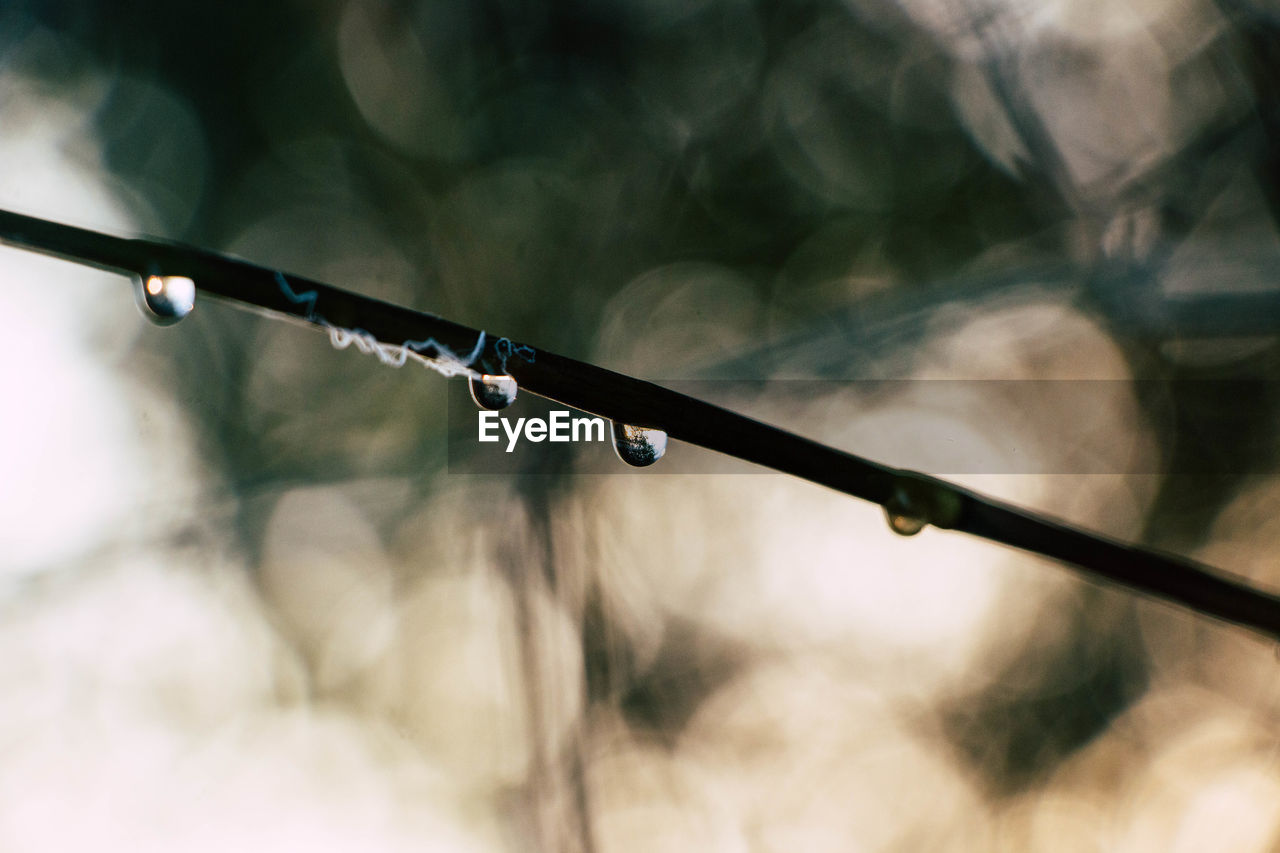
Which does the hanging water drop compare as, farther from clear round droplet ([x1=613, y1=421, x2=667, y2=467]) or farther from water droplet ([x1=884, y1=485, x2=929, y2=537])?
clear round droplet ([x1=613, y1=421, x2=667, y2=467])

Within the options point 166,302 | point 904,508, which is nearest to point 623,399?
point 904,508

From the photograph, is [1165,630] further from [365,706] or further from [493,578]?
[365,706]

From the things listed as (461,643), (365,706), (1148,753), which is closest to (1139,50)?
(1148,753)

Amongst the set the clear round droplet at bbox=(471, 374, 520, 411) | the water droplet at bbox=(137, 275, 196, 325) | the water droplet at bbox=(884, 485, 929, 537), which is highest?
the water droplet at bbox=(137, 275, 196, 325)

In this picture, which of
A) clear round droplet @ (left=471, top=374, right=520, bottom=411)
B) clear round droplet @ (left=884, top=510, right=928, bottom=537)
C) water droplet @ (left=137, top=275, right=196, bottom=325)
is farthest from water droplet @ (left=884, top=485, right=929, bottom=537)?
water droplet @ (left=137, top=275, right=196, bottom=325)

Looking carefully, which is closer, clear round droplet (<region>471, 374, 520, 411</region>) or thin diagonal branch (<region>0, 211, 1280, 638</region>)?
thin diagonal branch (<region>0, 211, 1280, 638</region>)

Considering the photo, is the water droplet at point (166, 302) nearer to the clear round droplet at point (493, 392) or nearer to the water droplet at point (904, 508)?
the clear round droplet at point (493, 392)

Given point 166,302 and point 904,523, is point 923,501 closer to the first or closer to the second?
point 904,523

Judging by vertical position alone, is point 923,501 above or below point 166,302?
below
